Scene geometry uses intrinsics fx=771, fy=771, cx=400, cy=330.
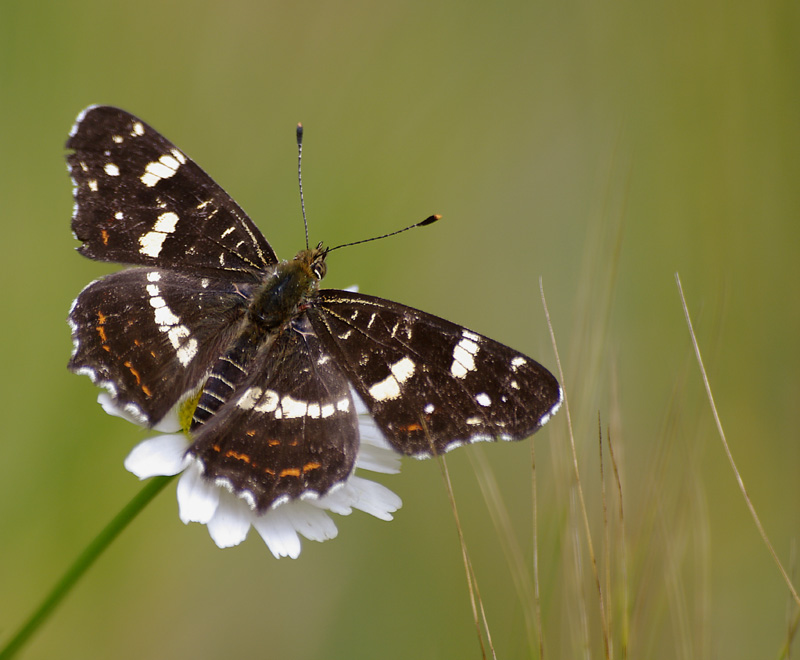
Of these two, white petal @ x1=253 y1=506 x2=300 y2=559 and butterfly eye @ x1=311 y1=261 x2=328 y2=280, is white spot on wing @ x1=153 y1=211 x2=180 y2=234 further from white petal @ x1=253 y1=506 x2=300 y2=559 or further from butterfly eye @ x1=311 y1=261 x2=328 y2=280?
white petal @ x1=253 y1=506 x2=300 y2=559

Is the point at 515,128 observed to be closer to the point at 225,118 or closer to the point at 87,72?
the point at 225,118

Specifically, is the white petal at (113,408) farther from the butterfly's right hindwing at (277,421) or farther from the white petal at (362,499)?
the white petal at (362,499)

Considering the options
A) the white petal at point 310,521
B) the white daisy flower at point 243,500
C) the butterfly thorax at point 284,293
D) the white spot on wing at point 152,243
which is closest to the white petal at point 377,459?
the white daisy flower at point 243,500

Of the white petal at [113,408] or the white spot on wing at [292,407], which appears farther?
the white spot on wing at [292,407]

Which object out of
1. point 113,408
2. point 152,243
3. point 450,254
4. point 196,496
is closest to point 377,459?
point 196,496

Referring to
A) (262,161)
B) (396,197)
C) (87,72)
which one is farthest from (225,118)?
→ (396,197)
